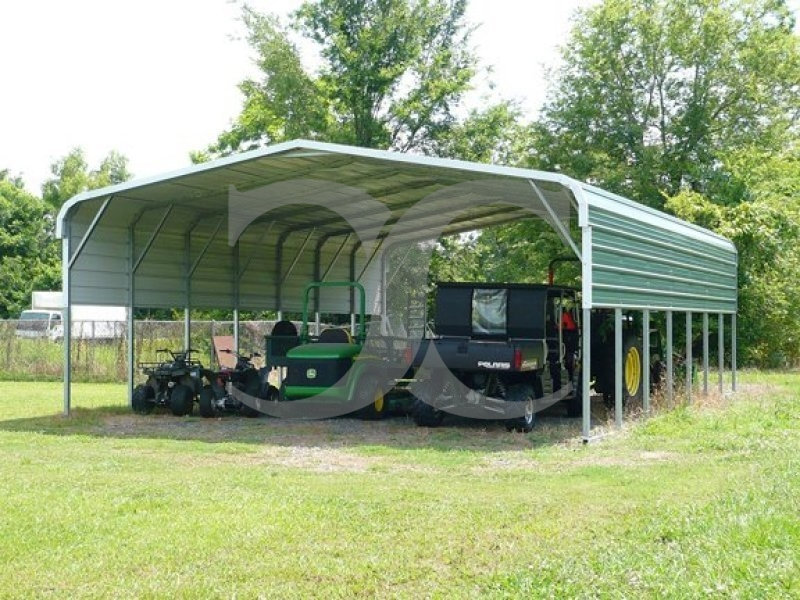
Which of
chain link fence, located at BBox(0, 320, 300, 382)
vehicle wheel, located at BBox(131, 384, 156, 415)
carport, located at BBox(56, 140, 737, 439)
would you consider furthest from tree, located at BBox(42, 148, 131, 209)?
vehicle wheel, located at BBox(131, 384, 156, 415)

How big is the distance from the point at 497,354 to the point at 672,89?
20.8 metres

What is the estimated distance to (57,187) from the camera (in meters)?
51.6

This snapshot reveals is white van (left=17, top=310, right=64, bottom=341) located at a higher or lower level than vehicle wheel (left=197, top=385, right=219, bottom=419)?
higher

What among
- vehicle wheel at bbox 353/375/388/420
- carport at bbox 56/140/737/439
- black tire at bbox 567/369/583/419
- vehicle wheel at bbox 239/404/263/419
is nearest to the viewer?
carport at bbox 56/140/737/439

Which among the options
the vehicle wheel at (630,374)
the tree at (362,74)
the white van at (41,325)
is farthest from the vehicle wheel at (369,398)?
the tree at (362,74)

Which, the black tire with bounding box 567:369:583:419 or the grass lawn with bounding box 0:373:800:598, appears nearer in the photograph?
the grass lawn with bounding box 0:373:800:598

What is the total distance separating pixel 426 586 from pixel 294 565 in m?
0.82

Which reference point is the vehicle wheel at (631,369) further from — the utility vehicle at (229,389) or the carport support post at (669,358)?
the utility vehicle at (229,389)

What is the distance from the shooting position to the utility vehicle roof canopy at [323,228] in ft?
40.1

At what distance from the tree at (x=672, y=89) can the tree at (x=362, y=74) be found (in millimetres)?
4745

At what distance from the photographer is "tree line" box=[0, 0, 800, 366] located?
2691 cm

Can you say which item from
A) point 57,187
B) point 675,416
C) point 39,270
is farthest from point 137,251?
point 57,187

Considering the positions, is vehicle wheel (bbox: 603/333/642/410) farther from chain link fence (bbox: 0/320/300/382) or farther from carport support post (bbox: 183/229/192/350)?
chain link fence (bbox: 0/320/300/382)

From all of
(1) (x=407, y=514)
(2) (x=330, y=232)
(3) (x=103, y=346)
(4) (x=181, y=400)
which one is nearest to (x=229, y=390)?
(4) (x=181, y=400)
